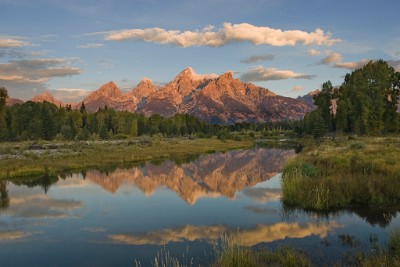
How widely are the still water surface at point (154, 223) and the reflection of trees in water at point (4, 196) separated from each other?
0.07 meters

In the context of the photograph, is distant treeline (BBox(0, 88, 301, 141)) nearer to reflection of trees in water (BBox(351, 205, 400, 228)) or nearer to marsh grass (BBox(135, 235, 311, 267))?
reflection of trees in water (BBox(351, 205, 400, 228))

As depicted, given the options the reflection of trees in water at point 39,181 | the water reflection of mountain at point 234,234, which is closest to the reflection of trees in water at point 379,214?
the water reflection of mountain at point 234,234

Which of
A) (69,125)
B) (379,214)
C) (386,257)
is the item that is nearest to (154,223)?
(386,257)

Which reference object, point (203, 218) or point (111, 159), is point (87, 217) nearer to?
point (203, 218)

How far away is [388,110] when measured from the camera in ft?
254

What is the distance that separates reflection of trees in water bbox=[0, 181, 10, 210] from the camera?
89.9ft

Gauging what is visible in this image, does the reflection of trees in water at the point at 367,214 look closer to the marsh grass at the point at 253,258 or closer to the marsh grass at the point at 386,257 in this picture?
the marsh grass at the point at 386,257

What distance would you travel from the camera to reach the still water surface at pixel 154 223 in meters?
16.5

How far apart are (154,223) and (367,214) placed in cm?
1295

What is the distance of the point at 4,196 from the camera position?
30453 millimetres

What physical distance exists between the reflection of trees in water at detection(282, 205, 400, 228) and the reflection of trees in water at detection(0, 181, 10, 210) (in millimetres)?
20958

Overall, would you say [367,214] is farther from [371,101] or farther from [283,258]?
[371,101]

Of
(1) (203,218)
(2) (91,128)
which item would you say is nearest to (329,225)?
(1) (203,218)

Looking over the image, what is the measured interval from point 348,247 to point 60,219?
17.5 m
